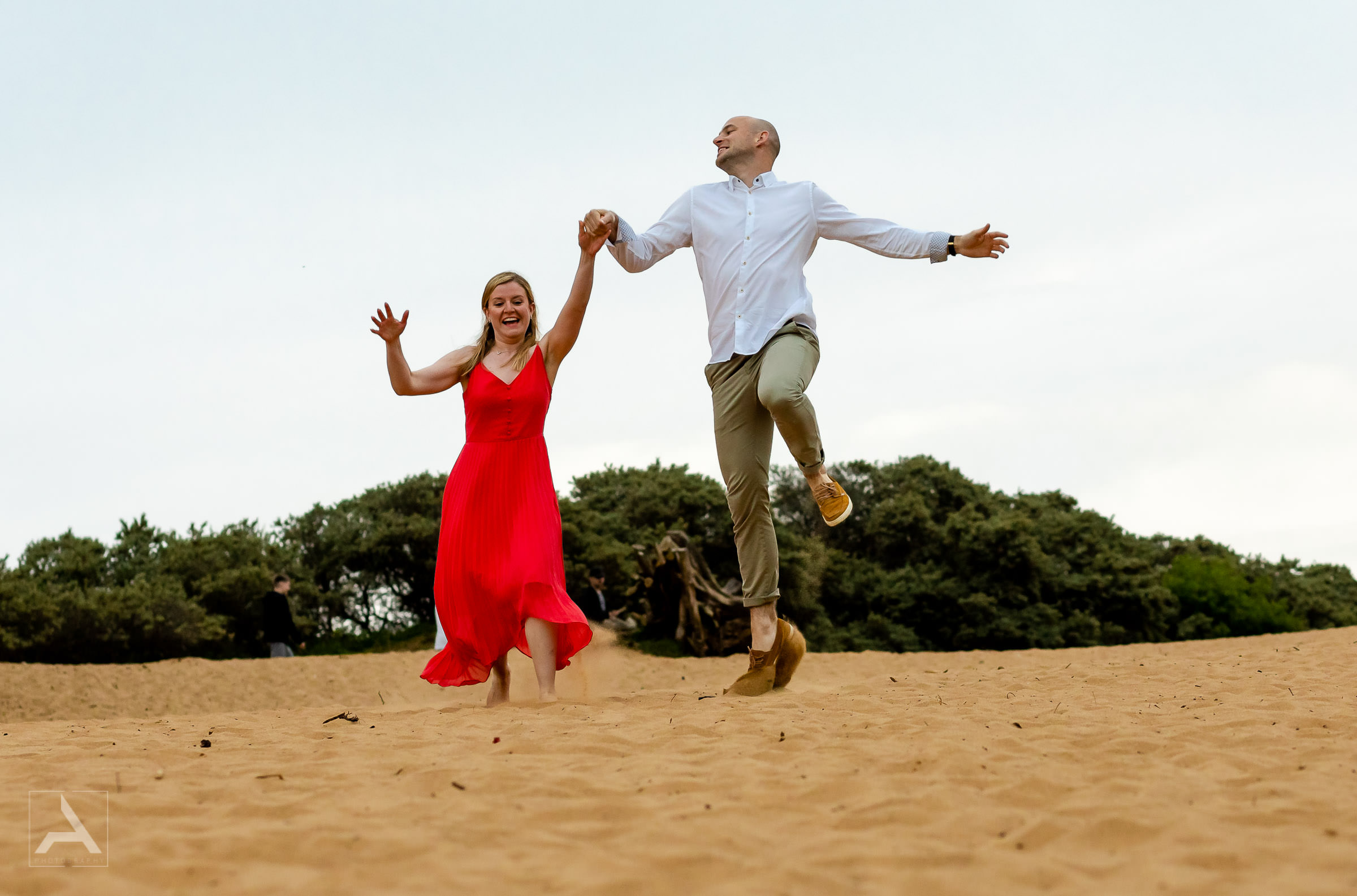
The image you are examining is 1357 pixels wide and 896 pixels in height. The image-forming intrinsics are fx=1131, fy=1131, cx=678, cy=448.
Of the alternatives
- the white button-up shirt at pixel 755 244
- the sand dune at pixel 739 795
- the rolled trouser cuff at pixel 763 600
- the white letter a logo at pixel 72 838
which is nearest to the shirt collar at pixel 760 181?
the white button-up shirt at pixel 755 244

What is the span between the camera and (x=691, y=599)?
14.2 metres

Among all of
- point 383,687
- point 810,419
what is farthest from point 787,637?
point 383,687

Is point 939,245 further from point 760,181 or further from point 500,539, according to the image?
point 500,539

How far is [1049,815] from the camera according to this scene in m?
2.81

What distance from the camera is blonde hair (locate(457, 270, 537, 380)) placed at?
582 cm

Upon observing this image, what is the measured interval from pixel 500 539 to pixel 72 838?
2808 mm

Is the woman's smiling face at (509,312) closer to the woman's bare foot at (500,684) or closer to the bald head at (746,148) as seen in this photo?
the bald head at (746,148)

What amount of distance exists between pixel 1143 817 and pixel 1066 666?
4220mm

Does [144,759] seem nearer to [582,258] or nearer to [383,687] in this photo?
[582,258]

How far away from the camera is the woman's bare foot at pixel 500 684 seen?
18.3 ft

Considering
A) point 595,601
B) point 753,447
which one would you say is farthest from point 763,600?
point 595,601

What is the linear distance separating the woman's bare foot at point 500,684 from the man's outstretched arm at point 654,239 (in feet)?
6.94

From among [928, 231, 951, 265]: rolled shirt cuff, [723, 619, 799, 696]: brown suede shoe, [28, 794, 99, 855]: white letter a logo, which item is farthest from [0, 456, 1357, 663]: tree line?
[28, 794, 99, 855]: white letter a logo

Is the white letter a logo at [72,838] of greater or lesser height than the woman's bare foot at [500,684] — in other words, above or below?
below
